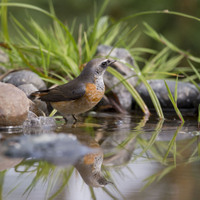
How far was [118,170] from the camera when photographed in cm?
198

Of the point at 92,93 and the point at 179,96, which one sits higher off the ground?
the point at 92,93

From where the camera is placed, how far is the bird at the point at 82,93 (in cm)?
338

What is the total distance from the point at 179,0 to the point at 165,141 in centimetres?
456

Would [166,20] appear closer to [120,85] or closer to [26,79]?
[120,85]

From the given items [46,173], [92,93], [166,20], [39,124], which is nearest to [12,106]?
[39,124]

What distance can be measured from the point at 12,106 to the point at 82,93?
1.87 feet

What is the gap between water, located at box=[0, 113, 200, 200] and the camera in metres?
1.62

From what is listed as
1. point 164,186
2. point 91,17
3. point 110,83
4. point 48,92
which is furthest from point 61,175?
point 91,17

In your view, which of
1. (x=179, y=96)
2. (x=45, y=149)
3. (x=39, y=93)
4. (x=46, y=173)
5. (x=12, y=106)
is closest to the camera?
(x=46, y=173)

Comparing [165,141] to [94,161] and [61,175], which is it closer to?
[94,161]

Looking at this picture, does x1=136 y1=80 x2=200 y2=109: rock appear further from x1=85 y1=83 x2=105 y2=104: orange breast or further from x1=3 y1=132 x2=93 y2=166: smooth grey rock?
x1=3 y1=132 x2=93 y2=166: smooth grey rock

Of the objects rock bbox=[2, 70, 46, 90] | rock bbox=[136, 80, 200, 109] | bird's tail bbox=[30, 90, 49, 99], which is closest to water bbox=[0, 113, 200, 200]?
bird's tail bbox=[30, 90, 49, 99]

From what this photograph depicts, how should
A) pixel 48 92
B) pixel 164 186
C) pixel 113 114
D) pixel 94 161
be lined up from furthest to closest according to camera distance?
pixel 113 114, pixel 48 92, pixel 94 161, pixel 164 186

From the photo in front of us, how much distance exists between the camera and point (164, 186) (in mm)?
1682
